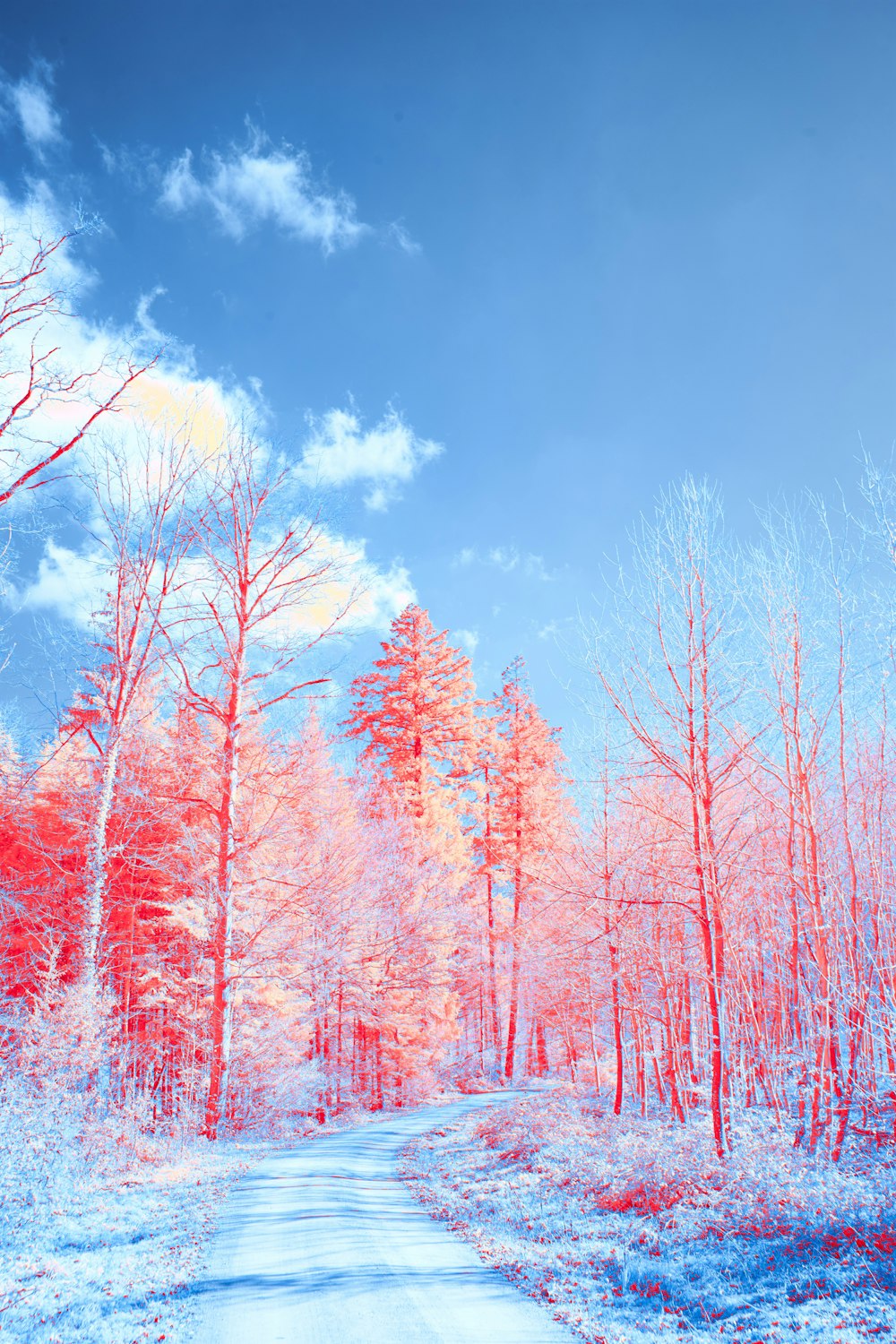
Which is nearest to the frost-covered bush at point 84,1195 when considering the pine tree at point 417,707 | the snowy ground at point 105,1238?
the snowy ground at point 105,1238

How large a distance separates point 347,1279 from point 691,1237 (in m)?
3.38

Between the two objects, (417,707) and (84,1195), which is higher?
(417,707)


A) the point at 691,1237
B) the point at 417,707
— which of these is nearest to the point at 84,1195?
the point at 691,1237

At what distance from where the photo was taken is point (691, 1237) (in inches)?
278

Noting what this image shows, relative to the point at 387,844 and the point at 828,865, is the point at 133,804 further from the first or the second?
the point at 828,865

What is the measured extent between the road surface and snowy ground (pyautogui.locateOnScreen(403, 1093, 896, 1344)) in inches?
16.6

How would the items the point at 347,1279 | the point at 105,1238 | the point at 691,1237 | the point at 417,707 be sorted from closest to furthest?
the point at 347,1279 < the point at 105,1238 < the point at 691,1237 < the point at 417,707

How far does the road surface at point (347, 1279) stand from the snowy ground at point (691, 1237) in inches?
16.6

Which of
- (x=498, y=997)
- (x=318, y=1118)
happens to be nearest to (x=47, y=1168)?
(x=318, y=1118)

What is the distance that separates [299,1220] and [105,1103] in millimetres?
5146

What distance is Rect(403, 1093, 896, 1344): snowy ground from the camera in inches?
214

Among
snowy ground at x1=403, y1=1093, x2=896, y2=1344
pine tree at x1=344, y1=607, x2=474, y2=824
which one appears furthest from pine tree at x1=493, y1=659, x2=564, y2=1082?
snowy ground at x1=403, y1=1093, x2=896, y2=1344

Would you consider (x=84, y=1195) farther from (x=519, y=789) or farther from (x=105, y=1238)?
(x=519, y=789)

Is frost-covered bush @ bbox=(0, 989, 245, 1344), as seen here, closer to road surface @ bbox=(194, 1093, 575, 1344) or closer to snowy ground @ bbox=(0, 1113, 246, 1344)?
snowy ground @ bbox=(0, 1113, 246, 1344)
